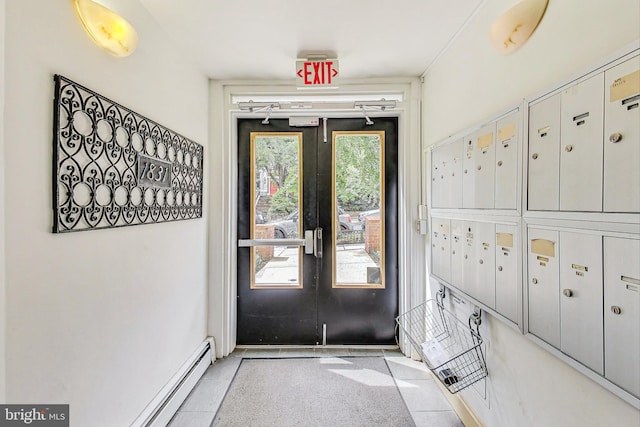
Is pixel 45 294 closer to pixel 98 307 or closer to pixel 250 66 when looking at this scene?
pixel 98 307

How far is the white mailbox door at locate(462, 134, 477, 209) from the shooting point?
160 centimetres

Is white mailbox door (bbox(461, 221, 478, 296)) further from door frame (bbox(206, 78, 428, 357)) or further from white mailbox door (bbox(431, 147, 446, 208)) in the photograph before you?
door frame (bbox(206, 78, 428, 357))

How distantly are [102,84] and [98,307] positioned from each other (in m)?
0.97

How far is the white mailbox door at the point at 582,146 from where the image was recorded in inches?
36.1

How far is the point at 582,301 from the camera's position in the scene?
976 mm

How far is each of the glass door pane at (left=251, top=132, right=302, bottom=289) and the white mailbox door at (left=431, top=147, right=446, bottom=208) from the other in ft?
3.69

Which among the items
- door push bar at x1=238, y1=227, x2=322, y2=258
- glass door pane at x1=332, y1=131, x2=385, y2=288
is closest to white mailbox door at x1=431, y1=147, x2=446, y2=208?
glass door pane at x1=332, y1=131, x2=385, y2=288

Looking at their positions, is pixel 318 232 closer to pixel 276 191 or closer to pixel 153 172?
pixel 276 191

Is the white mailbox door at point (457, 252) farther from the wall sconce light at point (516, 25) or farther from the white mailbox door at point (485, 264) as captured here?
the wall sconce light at point (516, 25)

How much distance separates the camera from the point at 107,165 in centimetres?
126

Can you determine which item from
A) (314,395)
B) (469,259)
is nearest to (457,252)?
(469,259)

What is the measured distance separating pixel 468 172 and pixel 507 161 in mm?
322
